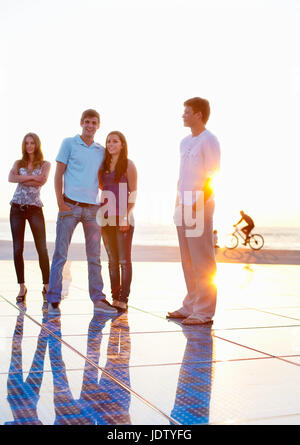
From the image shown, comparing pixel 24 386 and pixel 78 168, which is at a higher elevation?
pixel 78 168

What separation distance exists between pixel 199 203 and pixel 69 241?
1.49 metres

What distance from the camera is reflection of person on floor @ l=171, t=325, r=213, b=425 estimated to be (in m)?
2.64

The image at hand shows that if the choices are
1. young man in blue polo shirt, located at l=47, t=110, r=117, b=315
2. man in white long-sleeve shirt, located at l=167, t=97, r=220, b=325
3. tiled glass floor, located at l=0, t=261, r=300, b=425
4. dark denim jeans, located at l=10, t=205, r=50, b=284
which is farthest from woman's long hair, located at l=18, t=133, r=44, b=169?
man in white long-sleeve shirt, located at l=167, t=97, r=220, b=325

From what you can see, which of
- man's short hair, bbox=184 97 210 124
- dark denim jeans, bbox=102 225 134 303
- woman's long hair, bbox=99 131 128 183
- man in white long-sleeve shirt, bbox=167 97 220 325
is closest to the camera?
man in white long-sleeve shirt, bbox=167 97 220 325

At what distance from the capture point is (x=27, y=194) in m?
6.39

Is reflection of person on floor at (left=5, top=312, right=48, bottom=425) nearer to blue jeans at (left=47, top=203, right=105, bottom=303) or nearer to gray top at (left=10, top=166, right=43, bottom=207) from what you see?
blue jeans at (left=47, top=203, right=105, bottom=303)

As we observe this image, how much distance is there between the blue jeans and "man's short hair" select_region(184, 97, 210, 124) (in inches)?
56.7

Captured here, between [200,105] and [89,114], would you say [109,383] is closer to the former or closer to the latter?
[200,105]

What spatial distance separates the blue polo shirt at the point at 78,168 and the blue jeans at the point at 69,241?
0.14 meters

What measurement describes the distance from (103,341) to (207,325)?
119cm

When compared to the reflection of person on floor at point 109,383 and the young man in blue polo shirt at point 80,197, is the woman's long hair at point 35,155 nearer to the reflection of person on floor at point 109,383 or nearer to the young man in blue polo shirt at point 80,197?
the young man in blue polo shirt at point 80,197

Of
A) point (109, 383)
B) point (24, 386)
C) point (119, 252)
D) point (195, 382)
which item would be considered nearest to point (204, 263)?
point (119, 252)
